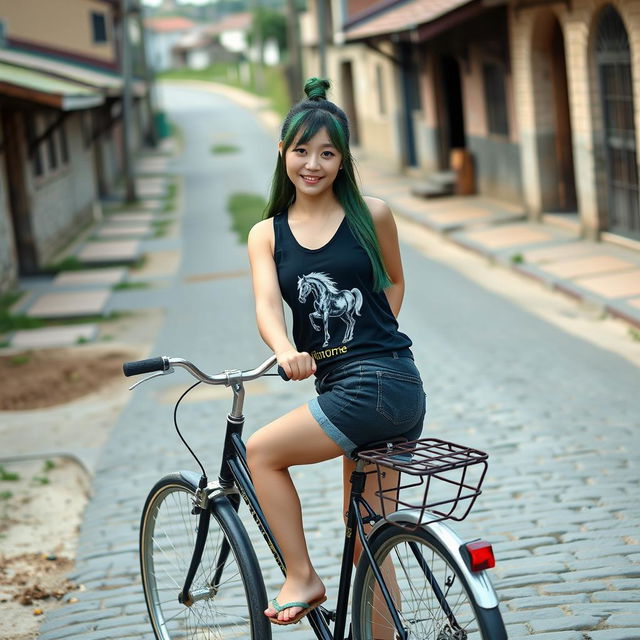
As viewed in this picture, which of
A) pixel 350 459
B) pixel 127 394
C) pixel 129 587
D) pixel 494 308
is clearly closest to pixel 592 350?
pixel 494 308

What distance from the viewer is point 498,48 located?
1814 cm

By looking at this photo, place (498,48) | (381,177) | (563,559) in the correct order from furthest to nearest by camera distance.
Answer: (381,177) → (498,48) → (563,559)

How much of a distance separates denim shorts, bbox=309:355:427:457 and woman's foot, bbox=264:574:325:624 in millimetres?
471

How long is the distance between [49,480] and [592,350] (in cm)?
467

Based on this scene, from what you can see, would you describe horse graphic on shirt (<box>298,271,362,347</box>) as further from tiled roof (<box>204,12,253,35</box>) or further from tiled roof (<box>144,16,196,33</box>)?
tiled roof (<box>144,16,196,33</box>)

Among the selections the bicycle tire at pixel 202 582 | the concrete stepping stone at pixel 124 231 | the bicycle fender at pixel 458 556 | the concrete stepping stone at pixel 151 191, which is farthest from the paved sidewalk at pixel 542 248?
the concrete stepping stone at pixel 151 191

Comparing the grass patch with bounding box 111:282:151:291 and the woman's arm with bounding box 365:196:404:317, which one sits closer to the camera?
the woman's arm with bounding box 365:196:404:317

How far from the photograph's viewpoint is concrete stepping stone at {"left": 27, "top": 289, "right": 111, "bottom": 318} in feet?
43.9

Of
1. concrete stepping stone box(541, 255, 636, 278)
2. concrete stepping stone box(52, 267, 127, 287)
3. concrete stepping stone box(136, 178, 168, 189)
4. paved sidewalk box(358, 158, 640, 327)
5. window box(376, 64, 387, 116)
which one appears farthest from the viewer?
concrete stepping stone box(136, 178, 168, 189)

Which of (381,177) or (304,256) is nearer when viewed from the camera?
(304,256)

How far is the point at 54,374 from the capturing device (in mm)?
10328

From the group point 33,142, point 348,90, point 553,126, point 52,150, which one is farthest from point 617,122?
point 348,90

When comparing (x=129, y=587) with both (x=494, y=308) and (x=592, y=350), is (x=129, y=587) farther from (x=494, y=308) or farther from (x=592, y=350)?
(x=494, y=308)

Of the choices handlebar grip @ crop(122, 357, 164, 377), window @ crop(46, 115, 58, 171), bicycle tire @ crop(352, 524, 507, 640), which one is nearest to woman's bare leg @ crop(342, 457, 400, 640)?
bicycle tire @ crop(352, 524, 507, 640)
